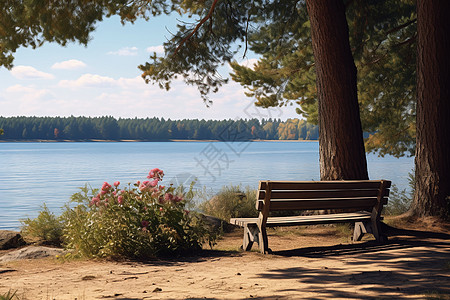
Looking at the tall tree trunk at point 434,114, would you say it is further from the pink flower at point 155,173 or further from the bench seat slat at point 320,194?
the pink flower at point 155,173

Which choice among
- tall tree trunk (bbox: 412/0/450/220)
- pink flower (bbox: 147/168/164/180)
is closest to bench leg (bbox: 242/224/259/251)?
pink flower (bbox: 147/168/164/180)

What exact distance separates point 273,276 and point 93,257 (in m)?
2.60

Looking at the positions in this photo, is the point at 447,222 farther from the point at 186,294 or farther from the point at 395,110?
the point at 395,110

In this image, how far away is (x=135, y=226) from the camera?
6.59m

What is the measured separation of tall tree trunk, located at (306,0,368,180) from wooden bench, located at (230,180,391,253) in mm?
1090

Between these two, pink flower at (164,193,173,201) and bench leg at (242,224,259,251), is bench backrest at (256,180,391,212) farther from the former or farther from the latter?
pink flower at (164,193,173,201)

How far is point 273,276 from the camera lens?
17.0 ft

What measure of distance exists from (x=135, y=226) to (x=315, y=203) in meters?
2.50

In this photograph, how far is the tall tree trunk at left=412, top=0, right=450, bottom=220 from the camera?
349 inches

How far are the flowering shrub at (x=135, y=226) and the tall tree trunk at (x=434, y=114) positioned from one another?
439cm

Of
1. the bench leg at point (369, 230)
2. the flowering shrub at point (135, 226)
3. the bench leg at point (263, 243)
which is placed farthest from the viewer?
the bench leg at point (369, 230)

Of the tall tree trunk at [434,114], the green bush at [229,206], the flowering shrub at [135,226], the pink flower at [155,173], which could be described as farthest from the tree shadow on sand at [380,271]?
the green bush at [229,206]

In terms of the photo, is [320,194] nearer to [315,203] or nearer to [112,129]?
[315,203]

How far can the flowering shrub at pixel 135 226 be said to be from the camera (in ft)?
21.1
